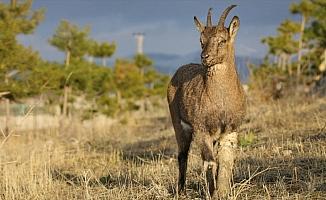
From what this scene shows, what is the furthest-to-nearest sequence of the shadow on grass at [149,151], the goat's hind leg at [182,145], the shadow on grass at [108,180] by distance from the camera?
the shadow on grass at [149,151] → the shadow on grass at [108,180] → the goat's hind leg at [182,145]

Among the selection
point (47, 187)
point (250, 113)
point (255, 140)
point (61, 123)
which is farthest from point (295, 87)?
point (47, 187)

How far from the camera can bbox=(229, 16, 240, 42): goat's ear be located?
6.37m

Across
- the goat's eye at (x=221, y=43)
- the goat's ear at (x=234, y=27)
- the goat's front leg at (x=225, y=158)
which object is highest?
the goat's ear at (x=234, y=27)

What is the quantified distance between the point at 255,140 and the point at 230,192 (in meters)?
4.79

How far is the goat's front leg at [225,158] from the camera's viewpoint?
20.9 ft

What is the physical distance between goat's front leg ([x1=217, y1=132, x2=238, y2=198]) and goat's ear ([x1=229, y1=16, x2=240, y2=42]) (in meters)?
1.25

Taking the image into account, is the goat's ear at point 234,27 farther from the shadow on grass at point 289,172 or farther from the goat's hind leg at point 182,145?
the shadow on grass at point 289,172

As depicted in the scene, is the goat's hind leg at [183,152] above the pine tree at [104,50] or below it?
below

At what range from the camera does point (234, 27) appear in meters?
6.43

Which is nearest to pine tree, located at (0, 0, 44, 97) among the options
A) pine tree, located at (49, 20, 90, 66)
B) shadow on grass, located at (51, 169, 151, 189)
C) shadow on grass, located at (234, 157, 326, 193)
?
pine tree, located at (49, 20, 90, 66)

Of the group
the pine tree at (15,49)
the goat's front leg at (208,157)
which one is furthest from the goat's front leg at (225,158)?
the pine tree at (15,49)

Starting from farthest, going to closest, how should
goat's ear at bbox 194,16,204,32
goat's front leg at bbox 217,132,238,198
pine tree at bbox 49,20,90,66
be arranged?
pine tree at bbox 49,20,90,66 < goat's ear at bbox 194,16,204,32 < goat's front leg at bbox 217,132,238,198

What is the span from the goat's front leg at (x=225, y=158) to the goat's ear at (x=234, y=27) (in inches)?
49.2

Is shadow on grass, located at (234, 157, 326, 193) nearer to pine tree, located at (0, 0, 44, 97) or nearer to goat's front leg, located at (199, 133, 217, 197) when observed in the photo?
goat's front leg, located at (199, 133, 217, 197)
